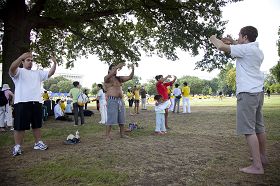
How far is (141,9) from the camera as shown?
49.2 ft

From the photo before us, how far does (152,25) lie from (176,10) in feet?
8.44

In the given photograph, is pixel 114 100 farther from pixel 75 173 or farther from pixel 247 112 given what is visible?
pixel 247 112

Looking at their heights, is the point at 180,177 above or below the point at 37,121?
below

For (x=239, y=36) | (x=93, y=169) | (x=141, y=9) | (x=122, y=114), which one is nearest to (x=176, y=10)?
(x=141, y=9)

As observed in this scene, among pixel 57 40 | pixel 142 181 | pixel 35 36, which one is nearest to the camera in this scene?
pixel 142 181

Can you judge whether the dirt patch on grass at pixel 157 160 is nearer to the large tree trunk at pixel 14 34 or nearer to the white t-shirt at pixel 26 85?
the white t-shirt at pixel 26 85

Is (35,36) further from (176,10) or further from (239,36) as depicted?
(239,36)

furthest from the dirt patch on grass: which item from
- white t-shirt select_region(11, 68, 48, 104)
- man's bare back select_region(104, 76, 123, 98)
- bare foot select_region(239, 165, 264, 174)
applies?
man's bare back select_region(104, 76, 123, 98)

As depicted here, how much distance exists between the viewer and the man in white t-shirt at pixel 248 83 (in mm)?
4484

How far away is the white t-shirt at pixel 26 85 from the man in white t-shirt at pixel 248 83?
397 cm

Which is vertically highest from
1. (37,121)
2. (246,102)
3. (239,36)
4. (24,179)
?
(239,36)

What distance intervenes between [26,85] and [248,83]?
455 cm

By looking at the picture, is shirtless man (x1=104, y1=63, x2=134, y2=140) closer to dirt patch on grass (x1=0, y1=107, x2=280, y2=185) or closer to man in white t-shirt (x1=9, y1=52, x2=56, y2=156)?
dirt patch on grass (x1=0, y1=107, x2=280, y2=185)

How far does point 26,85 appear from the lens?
6.13 metres
